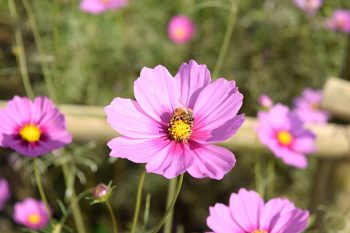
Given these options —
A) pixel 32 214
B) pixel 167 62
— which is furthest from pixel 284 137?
pixel 167 62

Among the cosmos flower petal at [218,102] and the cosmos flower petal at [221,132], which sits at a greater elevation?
the cosmos flower petal at [218,102]

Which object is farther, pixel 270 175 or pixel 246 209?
pixel 270 175

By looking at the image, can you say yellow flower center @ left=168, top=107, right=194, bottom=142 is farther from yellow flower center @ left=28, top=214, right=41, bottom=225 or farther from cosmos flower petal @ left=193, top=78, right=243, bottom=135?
yellow flower center @ left=28, top=214, right=41, bottom=225

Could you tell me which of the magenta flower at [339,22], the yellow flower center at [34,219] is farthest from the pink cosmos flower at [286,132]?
the magenta flower at [339,22]

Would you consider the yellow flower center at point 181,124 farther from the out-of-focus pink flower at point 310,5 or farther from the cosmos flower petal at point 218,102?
the out-of-focus pink flower at point 310,5

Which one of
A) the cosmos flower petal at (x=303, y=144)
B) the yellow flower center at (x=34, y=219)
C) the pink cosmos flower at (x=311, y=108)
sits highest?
the pink cosmos flower at (x=311, y=108)

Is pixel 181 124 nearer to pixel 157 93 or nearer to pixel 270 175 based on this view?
pixel 157 93
